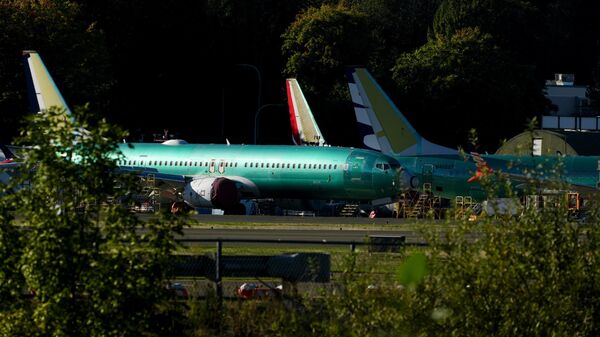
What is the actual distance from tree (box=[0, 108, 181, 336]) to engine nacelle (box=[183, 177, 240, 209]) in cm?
4106

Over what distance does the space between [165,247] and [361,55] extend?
95.4m

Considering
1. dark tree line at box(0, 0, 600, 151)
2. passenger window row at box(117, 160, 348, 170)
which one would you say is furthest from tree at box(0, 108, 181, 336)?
dark tree line at box(0, 0, 600, 151)

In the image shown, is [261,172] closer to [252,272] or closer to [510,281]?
[252,272]

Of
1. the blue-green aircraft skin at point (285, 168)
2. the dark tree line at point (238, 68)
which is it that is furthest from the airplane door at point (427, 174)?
the dark tree line at point (238, 68)

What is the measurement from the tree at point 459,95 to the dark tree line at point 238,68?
0.11 meters

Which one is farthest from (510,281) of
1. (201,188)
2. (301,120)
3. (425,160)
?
(301,120)

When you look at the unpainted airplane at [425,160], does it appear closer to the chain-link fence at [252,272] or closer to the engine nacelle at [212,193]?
the engine nacelle at [212,193]

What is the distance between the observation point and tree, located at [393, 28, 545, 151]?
371 feet

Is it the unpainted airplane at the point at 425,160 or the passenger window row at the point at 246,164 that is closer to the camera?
the unpainted airplane at the point at 425,160

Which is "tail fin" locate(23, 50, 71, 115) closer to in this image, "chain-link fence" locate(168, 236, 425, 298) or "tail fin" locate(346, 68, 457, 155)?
"tail fin" locate(346, 68, 457, 155)

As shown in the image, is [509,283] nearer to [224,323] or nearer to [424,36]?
[224,323]

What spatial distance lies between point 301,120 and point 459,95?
32.7 meters

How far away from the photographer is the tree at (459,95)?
113m

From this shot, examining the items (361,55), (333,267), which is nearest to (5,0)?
(361,55)
